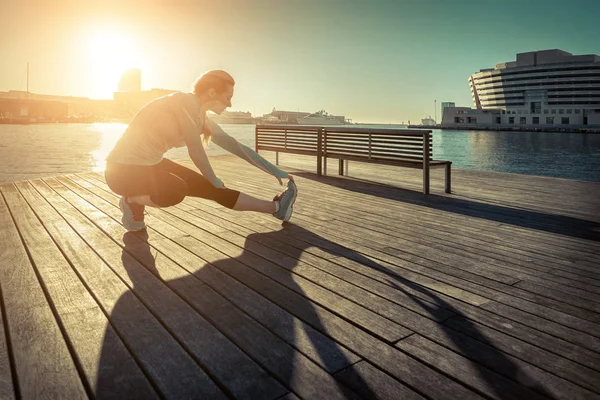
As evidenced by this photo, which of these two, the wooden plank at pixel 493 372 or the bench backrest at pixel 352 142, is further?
the bench backrest at pixel 352 142

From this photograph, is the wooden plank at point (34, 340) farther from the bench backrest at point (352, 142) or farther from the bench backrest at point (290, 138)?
the bench backrest at point (290, 138)

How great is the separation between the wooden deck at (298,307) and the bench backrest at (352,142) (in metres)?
→ 2.64

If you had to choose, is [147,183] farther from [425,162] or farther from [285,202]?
[425,162]

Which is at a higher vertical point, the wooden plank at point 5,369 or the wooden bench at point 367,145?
the wooden bench at point 367,145

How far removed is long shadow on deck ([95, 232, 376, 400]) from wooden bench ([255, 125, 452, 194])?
4.85 metres

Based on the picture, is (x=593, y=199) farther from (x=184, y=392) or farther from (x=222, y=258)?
(x=184, y=392)

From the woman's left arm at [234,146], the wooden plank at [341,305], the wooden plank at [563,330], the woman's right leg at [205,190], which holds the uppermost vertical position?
the woman's left arm at [234,146]

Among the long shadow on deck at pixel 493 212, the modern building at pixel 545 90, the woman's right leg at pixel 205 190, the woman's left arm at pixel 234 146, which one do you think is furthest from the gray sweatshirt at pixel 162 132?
the modern building at pixel 545 90

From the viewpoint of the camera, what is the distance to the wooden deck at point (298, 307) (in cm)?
167

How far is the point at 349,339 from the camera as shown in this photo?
200cm

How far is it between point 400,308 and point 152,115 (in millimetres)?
2440

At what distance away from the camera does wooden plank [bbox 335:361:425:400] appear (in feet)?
5.13

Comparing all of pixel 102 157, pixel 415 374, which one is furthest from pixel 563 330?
pixel 102 157

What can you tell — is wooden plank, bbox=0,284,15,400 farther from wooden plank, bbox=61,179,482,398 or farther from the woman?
the woman
